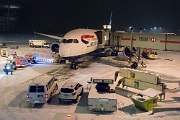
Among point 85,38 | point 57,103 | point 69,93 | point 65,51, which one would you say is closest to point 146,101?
point 69,93

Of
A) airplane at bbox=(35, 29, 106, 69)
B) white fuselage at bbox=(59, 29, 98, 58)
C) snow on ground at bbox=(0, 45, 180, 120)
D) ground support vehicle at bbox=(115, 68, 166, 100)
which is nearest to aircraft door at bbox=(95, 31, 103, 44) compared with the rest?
airplane at bbox=(35, 29, 106, 69)

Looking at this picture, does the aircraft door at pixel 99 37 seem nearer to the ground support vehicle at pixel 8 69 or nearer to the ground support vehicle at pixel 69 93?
the ground support vehicle at pixel 8 69

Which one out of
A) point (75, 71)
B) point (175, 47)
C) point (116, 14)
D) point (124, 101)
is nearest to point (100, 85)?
point (124, 101)

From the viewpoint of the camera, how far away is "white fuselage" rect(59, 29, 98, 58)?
32.5 m

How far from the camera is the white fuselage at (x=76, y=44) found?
1280 inches

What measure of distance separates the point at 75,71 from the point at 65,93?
494 inches

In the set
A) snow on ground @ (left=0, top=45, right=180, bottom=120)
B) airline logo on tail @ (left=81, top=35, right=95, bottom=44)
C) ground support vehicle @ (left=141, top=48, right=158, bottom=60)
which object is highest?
airline logo on tail @ (left=81, top=35, right=95, bottom=44)

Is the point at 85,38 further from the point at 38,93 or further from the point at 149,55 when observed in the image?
the point at 38,93

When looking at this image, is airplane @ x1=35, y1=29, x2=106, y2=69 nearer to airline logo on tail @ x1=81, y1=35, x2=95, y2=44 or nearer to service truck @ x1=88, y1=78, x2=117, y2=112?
airline logo on tail @ x1=81, y1=35, x2=95, y2=44

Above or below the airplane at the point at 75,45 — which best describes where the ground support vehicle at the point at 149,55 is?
below

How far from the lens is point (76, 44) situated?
33.7 metres

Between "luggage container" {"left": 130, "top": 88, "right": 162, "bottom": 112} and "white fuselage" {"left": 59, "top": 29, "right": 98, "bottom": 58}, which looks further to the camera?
"white fuselage" {"left": 59, "top": 29, "right": 98, "bottom": 58}

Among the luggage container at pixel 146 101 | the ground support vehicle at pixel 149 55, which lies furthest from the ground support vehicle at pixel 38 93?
the ground support vehicle at pixel 149 55

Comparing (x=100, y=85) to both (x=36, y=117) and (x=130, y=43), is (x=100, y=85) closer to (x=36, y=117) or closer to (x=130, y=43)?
(x=36, y=117)
